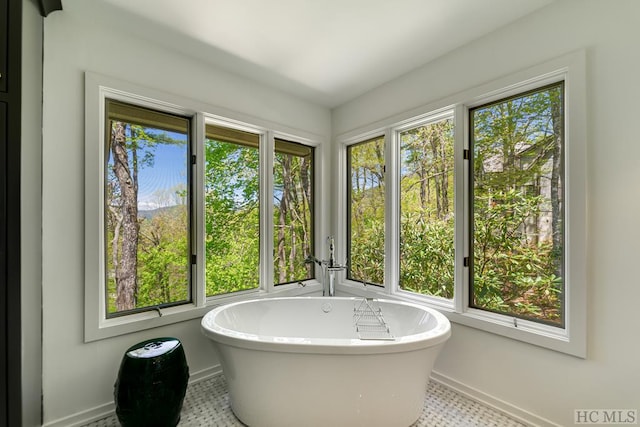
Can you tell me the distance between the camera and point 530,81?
1.83m

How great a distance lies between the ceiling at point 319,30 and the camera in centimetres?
175

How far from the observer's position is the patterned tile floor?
1.80m

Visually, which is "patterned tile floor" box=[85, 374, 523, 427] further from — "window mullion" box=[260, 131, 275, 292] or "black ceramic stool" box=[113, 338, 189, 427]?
"window mullion" box=[260, 131, 275, 292]

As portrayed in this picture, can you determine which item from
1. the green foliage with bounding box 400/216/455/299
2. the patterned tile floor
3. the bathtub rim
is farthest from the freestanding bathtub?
the green foliage with bounding box 400/216/455/299

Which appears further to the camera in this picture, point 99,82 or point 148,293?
point 148,293

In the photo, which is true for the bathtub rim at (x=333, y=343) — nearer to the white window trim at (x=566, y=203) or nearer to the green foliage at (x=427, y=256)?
the white window trim at (x=566, y=203)
